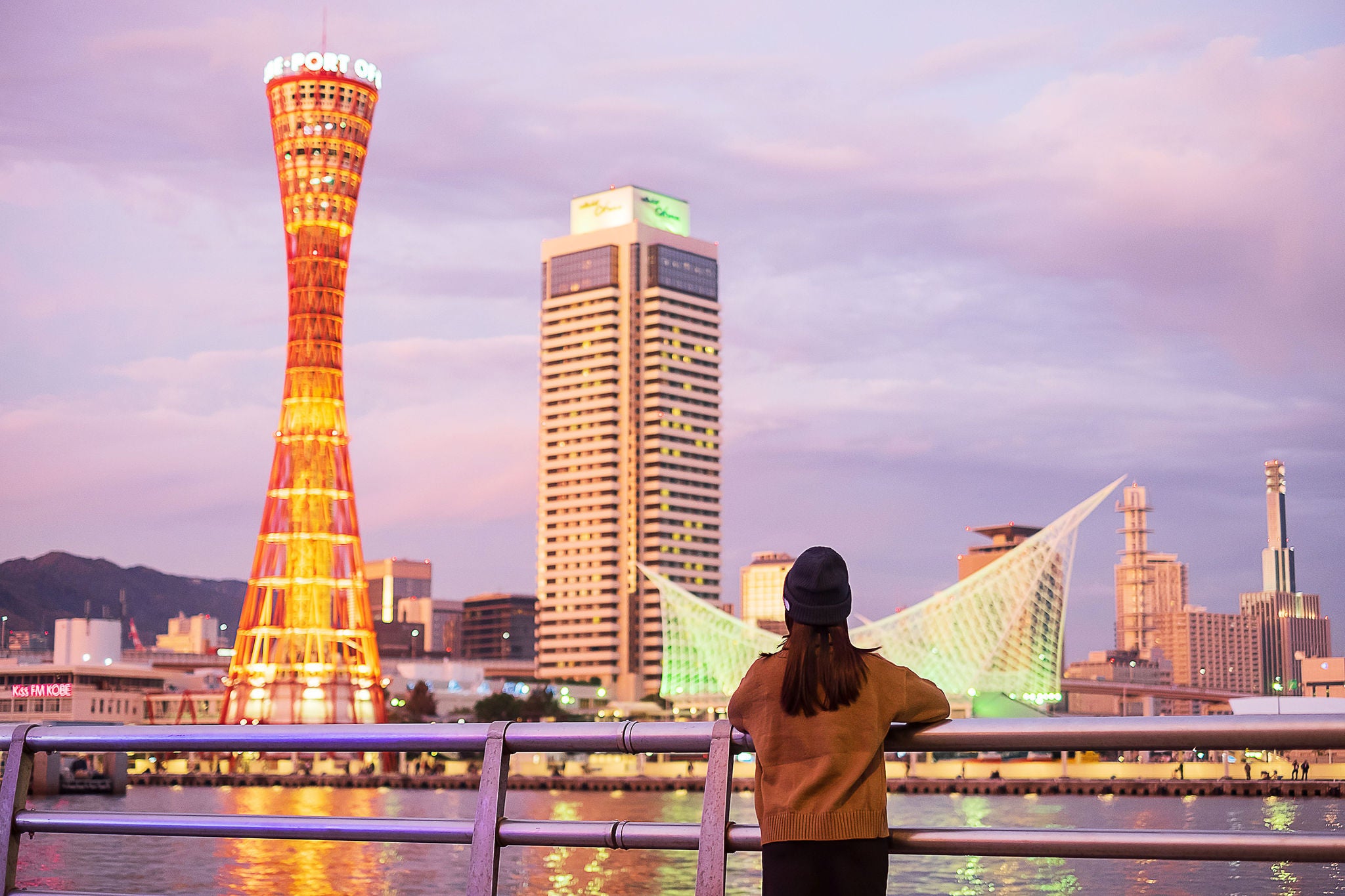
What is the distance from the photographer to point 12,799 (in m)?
6.02

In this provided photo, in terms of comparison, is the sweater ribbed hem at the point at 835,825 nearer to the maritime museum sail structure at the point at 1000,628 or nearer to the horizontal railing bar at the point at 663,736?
the horizontal railing bar at the point at 663,736

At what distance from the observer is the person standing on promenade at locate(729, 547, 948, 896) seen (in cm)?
466

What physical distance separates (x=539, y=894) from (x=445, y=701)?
132895mm

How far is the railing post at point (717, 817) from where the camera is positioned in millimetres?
4855

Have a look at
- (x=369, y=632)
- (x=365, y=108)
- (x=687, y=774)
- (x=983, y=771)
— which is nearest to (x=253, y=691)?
(x=369, y=632)

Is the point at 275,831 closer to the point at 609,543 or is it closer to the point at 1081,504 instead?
the point at 1081,504

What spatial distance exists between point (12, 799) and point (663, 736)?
2.56 metres

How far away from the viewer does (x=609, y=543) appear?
7810 inches

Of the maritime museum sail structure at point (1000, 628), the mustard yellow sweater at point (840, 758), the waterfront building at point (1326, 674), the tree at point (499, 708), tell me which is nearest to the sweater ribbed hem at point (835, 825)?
the mustard yellow sweater at point (840, 758)

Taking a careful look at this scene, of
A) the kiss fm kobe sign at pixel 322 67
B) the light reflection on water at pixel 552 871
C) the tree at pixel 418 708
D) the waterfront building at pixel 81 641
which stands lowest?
the tree at pixel 418 708

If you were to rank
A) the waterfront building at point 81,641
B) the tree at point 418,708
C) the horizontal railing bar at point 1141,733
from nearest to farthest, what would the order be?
1. the horizontal railing bar at point 1141,733
2. the tree at point 418,708
3. the waterfront building at point 81,641

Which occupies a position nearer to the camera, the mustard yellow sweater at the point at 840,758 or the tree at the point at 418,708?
the mustard yellow sweater at the point at 840,758

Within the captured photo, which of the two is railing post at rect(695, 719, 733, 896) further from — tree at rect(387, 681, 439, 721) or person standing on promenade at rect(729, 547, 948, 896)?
tree at rect(387, 681, 439, 721)

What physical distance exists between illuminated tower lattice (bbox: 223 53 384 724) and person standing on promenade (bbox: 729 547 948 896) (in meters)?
89.6
